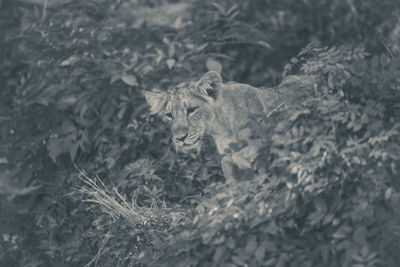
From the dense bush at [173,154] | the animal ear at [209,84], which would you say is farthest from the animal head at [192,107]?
the dense bush at [173,154]

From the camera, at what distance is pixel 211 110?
5164 millimetres

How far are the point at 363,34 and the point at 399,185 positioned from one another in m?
4.57

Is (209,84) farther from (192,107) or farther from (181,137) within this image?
(181,137)

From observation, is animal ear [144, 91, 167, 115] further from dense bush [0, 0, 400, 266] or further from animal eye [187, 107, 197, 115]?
dense bush [0, 0, 400, 266]

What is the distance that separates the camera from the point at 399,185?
444cm

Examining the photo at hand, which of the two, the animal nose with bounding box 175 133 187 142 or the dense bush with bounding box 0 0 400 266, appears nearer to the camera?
the dense bush with bounding box 0 0 400 266

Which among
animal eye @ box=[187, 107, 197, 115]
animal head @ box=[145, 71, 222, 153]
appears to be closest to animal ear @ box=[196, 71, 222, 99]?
animal head @ box=[145, 71, 222, 153]

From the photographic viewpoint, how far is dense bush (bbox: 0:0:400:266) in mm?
4465

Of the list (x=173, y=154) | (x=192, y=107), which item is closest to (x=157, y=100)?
(x=192, y=107)

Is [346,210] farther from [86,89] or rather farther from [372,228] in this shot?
[86,89]

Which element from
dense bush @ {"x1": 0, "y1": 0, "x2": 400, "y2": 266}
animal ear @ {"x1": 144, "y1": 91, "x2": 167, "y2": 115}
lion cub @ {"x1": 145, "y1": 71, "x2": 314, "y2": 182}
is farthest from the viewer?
animal ear @ {"x1": 144, "y1": 91, "x2": 167, "y2": 115}

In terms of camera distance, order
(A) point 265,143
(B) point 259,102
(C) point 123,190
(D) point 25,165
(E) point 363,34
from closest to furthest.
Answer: (A) point 265,143, (B) point 259,102, (C) point 123,190, (D) point 25,165, (E) point 363,34

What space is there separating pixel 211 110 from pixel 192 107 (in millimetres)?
142

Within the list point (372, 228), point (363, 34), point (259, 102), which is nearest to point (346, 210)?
point (372, 228)
